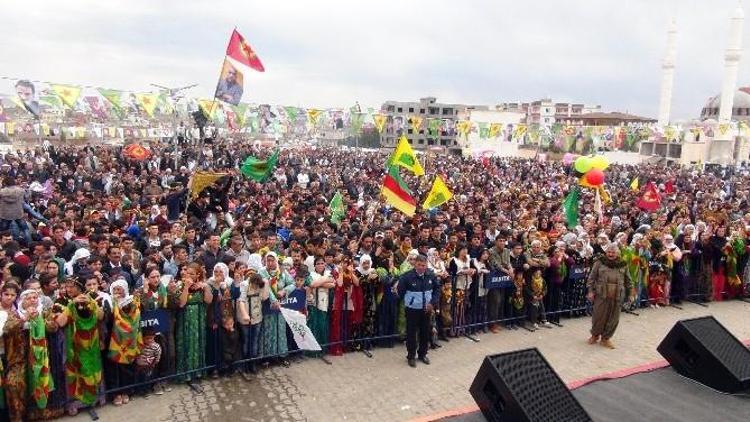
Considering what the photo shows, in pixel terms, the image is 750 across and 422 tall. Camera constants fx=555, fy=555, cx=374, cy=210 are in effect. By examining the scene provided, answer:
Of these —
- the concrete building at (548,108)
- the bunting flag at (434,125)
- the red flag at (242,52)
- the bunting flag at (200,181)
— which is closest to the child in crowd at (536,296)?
the bunting flag at (200,181)

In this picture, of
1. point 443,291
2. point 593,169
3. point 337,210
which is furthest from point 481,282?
point 593,169

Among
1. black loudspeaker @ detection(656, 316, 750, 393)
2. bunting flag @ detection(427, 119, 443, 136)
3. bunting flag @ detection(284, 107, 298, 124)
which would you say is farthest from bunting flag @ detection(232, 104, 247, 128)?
black loudspeaker @ detection(656, 316, 750, 393)

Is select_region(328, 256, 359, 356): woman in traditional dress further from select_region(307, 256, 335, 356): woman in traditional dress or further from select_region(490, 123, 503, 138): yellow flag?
select_region(490, 123, 503, 138): yellow flag

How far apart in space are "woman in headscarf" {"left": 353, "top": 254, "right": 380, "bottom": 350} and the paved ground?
0.97ft

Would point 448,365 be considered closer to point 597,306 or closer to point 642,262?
point 597,306

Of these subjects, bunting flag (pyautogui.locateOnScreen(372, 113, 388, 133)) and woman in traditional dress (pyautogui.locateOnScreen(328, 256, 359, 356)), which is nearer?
woman in traditional dress (pyautogui.locateOnScreen(328, 256, 359, 356))

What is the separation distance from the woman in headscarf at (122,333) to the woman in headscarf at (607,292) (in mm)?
6603

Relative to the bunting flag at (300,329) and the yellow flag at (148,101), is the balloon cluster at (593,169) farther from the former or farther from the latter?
the yellow flag at (148,101)

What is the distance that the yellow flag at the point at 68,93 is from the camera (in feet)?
66.5

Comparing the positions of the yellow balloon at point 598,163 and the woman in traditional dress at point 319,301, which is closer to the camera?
the woman in traditional dress at point 319,301

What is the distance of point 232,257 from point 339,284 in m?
1.61

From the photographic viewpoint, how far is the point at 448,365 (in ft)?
25.1

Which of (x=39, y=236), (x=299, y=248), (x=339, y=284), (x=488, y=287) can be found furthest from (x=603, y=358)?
(x=39, y=236)

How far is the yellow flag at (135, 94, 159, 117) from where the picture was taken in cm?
2502
